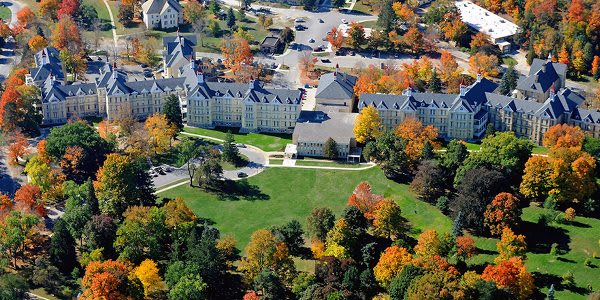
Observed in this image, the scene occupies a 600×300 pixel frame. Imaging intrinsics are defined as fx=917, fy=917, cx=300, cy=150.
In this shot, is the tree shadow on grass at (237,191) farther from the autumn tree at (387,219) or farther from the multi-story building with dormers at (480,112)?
the multi-story building with dormers at (480,112)

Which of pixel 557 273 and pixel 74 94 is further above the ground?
pixel 74 94

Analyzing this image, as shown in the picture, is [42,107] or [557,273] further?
[42,107]

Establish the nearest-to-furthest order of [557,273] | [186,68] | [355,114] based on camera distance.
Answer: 1. [557,273]
2. [355,114]
3. [186,68]

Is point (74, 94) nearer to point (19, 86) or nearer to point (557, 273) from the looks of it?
point (19, 86)

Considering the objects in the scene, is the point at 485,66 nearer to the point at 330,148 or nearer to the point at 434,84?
the point at 434,84

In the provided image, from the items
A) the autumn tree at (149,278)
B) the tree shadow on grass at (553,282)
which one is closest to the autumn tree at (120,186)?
the autumn tree at (149,278)

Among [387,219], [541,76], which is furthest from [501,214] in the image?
[541,76]

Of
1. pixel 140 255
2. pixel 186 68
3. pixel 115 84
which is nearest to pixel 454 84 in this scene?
pixel 186 68
